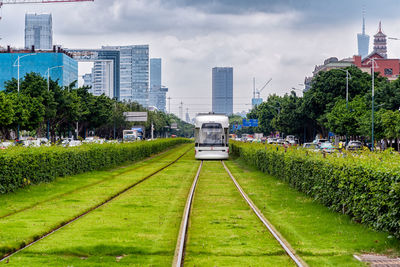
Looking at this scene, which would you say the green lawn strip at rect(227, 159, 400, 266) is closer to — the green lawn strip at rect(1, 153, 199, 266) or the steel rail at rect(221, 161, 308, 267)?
the steel rail at rect(221, 161, 308, 267)

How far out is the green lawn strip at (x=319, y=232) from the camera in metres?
10.4

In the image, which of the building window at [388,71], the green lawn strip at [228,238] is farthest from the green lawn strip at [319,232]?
the building window at [388,71]

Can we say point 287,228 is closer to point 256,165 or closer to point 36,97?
point 256,165

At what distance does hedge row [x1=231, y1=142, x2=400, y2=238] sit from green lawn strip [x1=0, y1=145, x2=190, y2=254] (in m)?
7.08

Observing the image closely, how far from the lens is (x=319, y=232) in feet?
41.7

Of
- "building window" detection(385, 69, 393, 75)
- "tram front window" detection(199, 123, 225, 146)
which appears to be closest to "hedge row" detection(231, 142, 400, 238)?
"tram front window" detection(199, 123, 225, 146)

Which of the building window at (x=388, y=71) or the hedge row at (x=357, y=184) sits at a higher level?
the building window at (x=388, y=71)

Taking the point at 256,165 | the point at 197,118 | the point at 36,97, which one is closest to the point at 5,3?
the point at 36,97

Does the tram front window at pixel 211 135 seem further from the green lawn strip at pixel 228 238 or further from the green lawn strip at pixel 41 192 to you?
the green lawn strip at pixel 228 238

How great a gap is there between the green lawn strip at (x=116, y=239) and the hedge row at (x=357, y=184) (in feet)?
14.2

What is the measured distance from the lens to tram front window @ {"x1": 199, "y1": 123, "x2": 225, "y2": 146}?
45.5 m

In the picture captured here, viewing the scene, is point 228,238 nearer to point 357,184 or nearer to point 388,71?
point 357,184

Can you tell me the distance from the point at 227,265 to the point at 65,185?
606 inches

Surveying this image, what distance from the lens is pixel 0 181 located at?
18.6 m
